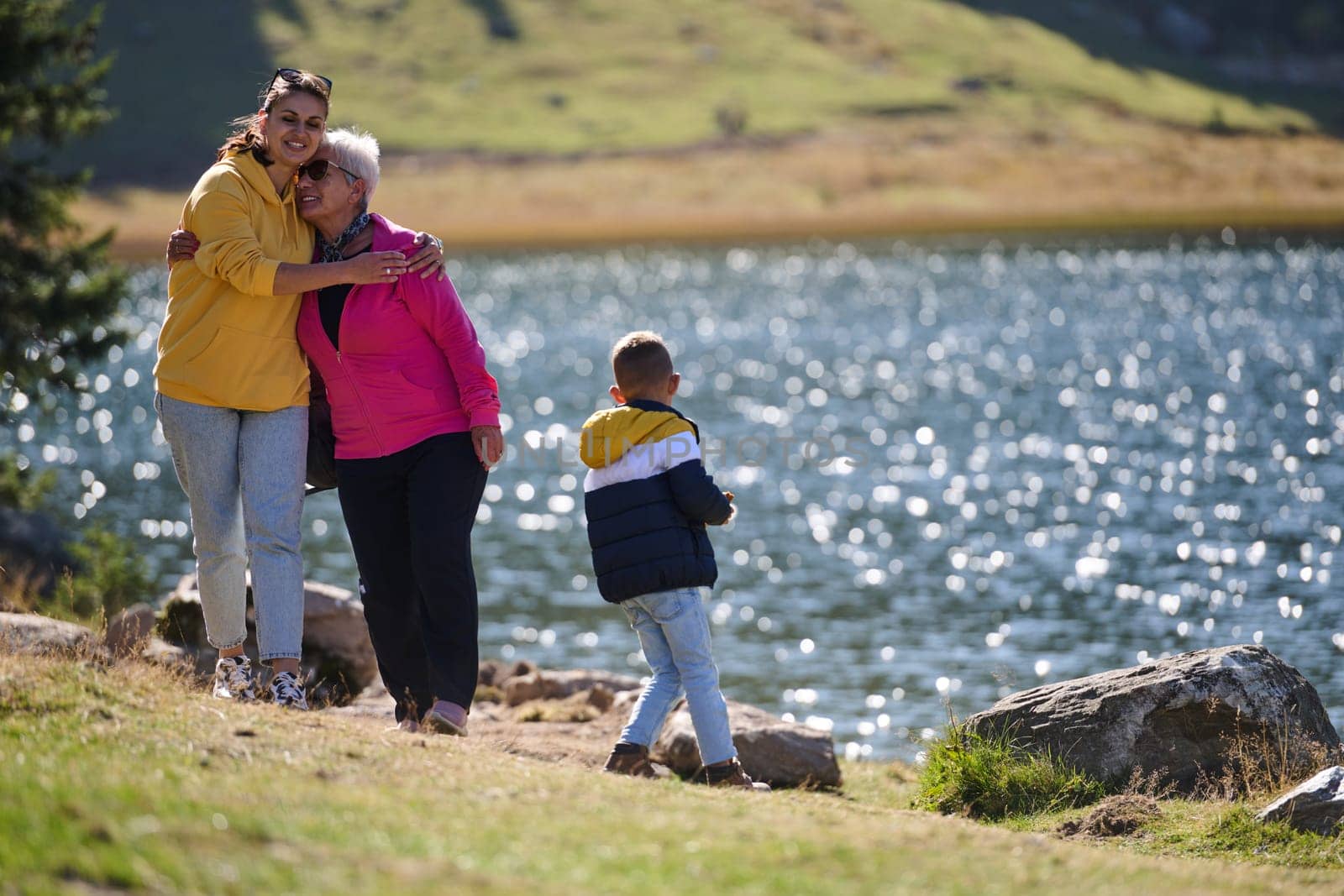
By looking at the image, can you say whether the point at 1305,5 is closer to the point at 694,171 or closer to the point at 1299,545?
the point at 694,171

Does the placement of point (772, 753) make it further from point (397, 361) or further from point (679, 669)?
point (397, 361)

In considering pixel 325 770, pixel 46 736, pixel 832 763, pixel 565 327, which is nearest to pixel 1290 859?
pixel 832 763

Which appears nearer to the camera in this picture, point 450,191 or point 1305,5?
point 450,191

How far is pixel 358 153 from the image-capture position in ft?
22.1

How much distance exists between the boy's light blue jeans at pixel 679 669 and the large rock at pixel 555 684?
5.51 m

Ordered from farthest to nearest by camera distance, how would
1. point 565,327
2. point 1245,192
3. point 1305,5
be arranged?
point 1305,5 < point 1245,192 < point 565,327

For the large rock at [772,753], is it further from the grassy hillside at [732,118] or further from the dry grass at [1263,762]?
the grassy hillside at [732,118]

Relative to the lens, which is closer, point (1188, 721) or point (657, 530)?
point (657, 530)

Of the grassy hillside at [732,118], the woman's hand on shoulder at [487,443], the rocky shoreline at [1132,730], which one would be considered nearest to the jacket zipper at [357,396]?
the woman's hand on shoulder at [487,443]

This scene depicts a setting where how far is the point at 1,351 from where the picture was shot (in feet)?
65.1

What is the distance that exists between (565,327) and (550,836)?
2180 inches

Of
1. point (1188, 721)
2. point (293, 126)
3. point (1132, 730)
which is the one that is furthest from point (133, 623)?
point (1188, 721)

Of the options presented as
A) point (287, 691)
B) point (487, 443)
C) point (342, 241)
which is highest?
point (342, 241)

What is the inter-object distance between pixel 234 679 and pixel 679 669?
2.05 meters
